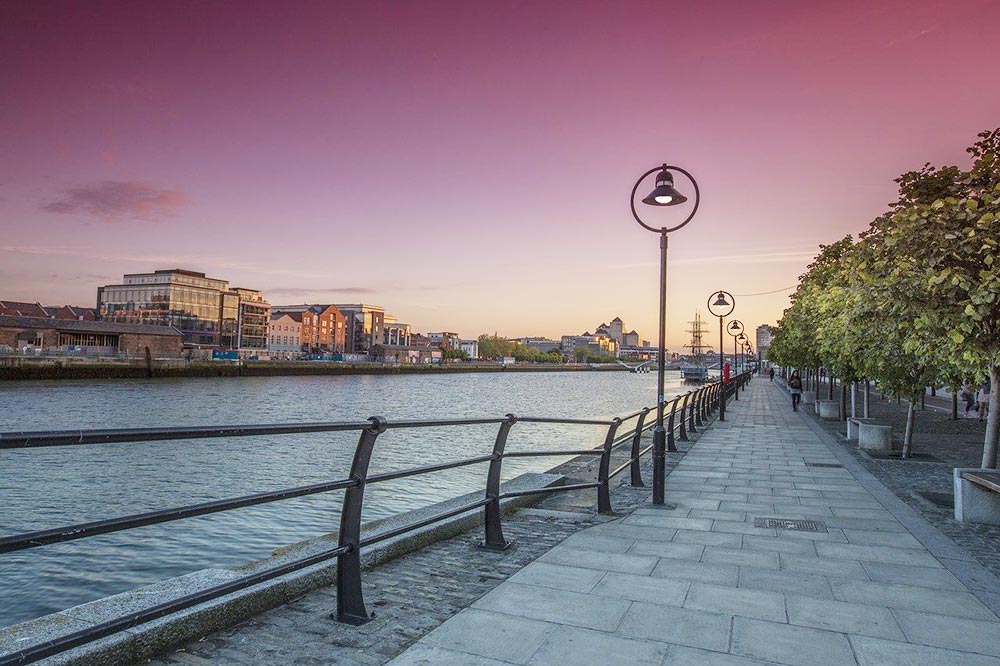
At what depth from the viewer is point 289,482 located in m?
18.0

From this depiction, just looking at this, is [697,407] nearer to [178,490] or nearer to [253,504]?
[178,490]

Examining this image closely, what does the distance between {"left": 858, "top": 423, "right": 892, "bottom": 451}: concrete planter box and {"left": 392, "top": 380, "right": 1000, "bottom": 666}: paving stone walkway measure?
6.54 m

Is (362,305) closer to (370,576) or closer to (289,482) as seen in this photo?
(289,482)

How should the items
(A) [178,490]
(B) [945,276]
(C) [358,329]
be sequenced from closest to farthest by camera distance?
1. (B) [945,276]
2. (A) [178,490]
3. (C) [358,329]

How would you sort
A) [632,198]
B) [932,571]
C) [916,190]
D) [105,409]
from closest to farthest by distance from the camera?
[932,571]
[632,198]
[916,190]
[105,409]

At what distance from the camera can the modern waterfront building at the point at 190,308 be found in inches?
5241

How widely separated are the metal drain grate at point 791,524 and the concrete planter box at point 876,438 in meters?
8.03

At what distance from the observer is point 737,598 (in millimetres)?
5043

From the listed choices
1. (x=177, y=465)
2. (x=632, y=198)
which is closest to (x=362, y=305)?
(x=177, y=465)

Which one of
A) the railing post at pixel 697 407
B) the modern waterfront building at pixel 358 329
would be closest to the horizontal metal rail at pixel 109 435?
the railing post at pixel 697 407

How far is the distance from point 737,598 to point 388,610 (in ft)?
8.51

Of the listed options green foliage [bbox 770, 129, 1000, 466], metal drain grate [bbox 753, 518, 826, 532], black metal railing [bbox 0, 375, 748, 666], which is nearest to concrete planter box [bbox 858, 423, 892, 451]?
green foliage [bbox 770, 129, 1000, 466]

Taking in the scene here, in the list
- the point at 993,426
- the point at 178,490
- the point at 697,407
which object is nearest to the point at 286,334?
the point at 697,407

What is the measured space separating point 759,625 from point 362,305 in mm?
190839
